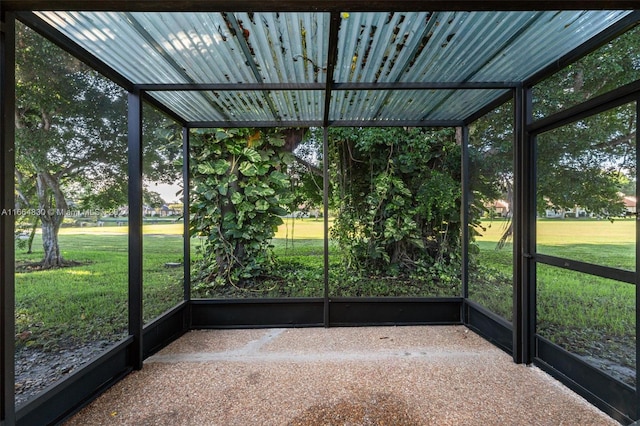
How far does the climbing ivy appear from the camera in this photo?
10.9 feet

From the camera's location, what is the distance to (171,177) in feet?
9.86

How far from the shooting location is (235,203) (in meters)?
3.36

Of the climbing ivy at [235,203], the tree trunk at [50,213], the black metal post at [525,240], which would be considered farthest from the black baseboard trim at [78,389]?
the black metal post at [525,240]

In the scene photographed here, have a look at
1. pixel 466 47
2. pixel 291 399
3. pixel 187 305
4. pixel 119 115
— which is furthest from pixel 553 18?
pixel 187 305

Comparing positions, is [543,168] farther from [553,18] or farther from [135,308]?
[135,308]

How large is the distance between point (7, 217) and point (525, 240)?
3.29 m

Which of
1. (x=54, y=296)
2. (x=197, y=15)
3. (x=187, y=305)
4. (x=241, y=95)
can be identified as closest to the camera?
(x=197, y=15)

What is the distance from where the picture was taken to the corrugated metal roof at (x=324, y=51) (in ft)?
5.10

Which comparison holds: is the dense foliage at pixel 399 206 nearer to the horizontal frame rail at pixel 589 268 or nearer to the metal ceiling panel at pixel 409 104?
the metal ceiling panel at pixel 409 104

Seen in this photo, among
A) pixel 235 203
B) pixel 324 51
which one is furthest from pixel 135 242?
pixel 324 51

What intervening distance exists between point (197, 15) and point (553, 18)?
1.99 metres

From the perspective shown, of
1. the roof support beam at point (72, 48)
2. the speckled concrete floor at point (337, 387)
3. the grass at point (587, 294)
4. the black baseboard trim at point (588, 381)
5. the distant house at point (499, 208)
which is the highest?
the roof support beam at point (72, 48)

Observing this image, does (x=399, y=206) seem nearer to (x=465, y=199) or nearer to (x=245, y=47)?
(x=465, y=199)

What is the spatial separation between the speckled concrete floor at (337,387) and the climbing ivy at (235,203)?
894 mm
